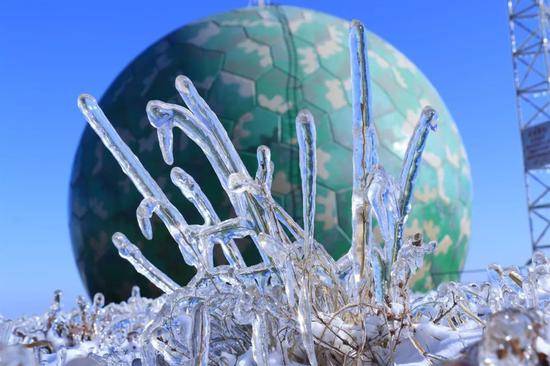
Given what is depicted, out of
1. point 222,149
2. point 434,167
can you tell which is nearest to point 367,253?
point 222,149

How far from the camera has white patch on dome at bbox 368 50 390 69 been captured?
4582 millimetres

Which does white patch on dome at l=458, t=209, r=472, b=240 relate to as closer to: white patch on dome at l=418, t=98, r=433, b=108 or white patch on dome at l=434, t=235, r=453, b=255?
white patch on dome at l=434, t=235, r=453, b=255

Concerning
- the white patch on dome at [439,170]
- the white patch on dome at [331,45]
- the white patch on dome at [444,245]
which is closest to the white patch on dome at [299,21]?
the white patch on dome at [331,45]

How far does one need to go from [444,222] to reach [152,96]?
2139 millimetres

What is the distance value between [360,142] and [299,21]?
3745 millimetres

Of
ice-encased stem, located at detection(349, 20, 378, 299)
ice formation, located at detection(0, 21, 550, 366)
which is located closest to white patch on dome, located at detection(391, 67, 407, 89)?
ice formation, located at detection(0, 21, 550, 366)

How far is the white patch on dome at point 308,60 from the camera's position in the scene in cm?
426

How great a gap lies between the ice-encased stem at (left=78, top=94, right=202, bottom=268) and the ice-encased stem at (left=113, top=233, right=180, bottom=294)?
8cm

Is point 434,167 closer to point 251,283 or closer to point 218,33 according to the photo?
point 218,33

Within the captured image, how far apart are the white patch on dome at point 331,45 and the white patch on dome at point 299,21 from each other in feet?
0.59

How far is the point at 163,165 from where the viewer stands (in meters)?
4.16

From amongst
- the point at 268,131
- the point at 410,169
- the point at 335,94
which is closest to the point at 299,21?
the point at 335,94

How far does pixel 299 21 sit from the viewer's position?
4.60m

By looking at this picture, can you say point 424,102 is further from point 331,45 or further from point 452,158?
point 331,45
